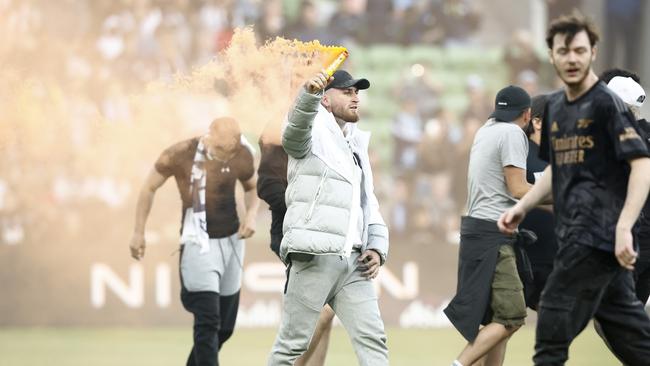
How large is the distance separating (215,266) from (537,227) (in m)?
2.33

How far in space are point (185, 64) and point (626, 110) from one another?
1018 cm

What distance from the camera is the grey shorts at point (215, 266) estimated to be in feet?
31.2

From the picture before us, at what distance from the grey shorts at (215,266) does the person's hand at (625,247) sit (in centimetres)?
397

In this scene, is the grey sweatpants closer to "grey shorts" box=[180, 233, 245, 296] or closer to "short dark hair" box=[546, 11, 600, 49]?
"short dark hair" box=[546, 11, 600, 49]

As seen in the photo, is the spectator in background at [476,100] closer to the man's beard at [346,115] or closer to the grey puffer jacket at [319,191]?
the man's beard at [346,115]

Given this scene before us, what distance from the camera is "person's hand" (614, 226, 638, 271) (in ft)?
20.1

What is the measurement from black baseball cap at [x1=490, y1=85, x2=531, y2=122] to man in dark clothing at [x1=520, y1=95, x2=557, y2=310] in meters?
0.34

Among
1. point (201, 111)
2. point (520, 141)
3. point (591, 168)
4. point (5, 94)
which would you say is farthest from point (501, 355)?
point (5, 94)

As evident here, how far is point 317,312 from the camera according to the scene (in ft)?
24.4

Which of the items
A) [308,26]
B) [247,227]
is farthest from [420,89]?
[247,227]

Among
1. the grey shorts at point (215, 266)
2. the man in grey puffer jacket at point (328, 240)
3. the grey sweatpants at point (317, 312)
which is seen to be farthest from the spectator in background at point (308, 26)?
the grey sweatpants at point (317, 312)

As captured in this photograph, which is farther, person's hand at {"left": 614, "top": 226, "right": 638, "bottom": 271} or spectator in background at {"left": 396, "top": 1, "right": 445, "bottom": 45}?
spectator in background at {"left": 396, "top": 1, "right": 445, "bottom": 45}

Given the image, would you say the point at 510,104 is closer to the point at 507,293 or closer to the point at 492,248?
the point at 492,248

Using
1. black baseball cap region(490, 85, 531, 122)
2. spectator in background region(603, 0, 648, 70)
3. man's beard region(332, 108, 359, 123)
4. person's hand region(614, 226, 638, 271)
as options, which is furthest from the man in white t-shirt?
spectator in background region(603, 0, 648, 70)
